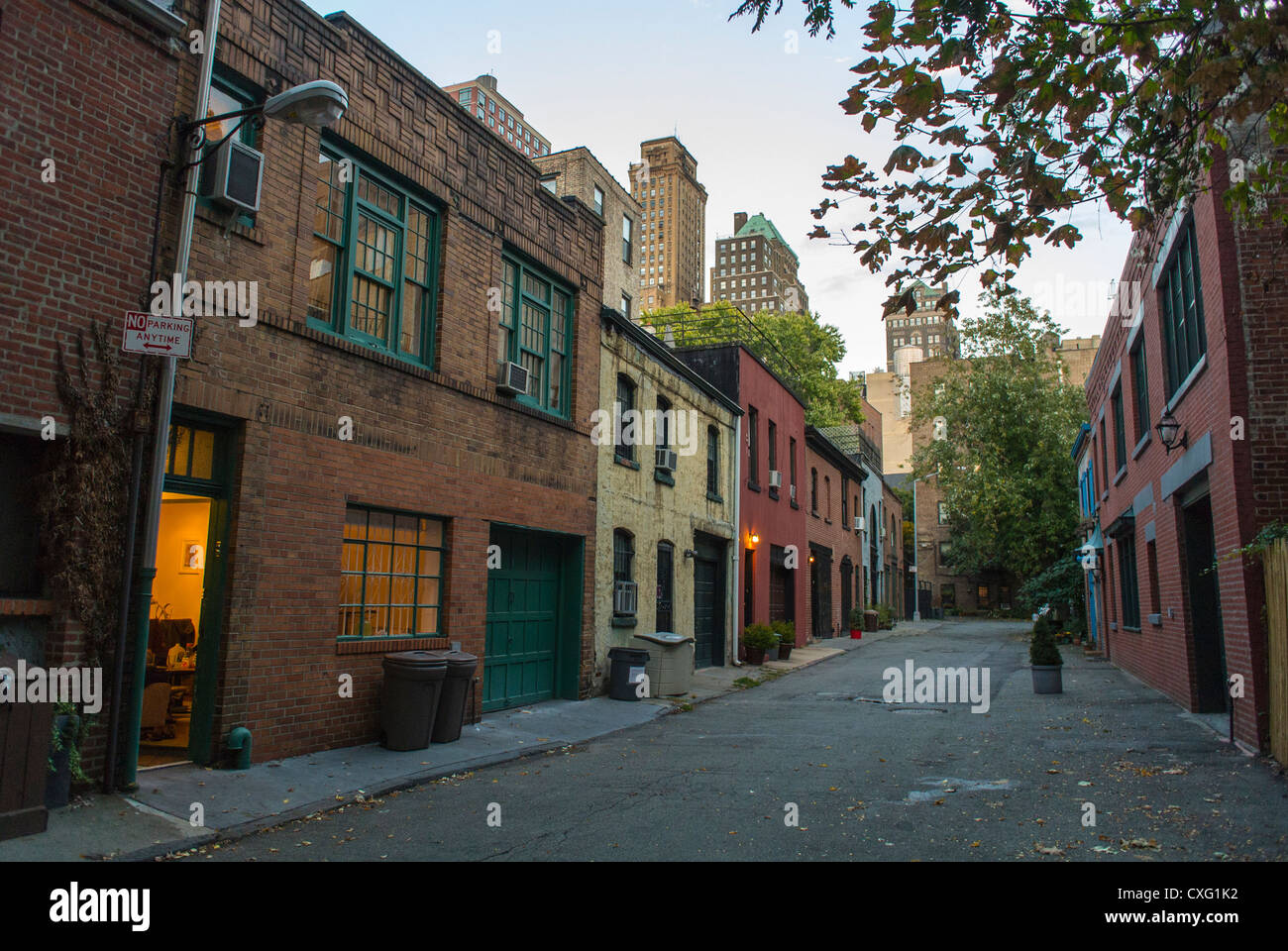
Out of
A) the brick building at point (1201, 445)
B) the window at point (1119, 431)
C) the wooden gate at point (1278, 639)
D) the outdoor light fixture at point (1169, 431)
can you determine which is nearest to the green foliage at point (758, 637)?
the brick building at point (1201, 445)

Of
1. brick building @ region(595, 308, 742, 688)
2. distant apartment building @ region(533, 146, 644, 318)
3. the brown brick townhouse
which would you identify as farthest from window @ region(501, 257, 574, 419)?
distant apartment building @ region(533, 146, 644, 318)

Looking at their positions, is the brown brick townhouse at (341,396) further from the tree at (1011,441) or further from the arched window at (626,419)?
the tree at (1011,441)

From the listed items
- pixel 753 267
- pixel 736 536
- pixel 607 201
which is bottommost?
pixel 736 536

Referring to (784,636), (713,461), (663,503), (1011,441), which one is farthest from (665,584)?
(1011,441)

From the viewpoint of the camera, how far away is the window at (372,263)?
9.77m

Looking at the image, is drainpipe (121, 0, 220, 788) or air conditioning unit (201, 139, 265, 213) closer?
drainpipe (121, 0, 220, 788)

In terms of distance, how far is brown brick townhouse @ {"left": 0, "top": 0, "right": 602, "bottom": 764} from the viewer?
7.96 m

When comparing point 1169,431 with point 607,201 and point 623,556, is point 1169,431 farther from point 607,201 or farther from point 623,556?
point 607,201

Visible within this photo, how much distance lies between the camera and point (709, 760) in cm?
967

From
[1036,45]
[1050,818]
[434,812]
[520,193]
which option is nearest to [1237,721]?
[1050,818]

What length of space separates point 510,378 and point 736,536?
1085 centimetres

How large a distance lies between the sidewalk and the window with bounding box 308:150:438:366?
4543 mm

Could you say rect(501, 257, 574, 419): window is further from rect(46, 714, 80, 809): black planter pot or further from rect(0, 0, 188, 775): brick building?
rect(46, 714, 80, 809): black planter pot

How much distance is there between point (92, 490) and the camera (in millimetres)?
6980
